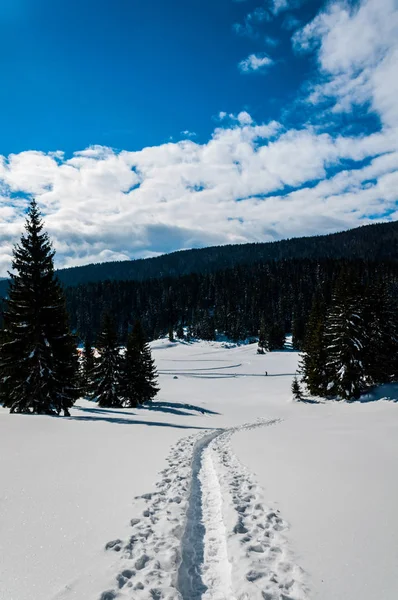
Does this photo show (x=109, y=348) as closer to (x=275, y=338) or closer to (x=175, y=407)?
(x=175, y=407)

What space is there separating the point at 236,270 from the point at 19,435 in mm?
184684

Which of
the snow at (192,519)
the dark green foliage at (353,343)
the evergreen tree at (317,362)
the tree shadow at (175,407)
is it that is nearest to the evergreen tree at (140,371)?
the tree shadow at (175,407)

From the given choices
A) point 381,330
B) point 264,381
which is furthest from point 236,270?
point 381,330

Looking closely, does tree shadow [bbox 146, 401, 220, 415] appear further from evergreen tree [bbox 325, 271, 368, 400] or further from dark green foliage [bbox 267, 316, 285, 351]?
dark green foliage [bbox 267, 316, 285, 351]

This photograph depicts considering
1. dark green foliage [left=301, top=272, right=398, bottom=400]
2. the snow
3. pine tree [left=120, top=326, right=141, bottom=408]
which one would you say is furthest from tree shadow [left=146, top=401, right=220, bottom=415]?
the snow

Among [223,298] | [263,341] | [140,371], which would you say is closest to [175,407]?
[140,371]

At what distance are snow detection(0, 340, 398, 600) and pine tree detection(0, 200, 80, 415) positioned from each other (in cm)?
717

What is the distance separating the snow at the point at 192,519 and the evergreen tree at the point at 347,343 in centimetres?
2314

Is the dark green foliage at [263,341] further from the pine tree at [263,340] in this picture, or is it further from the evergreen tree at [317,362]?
the evergreen tree at [317,362]

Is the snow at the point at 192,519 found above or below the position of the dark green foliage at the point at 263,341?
above

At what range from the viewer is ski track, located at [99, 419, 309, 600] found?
4.09 meters

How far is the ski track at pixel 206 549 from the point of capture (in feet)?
13.4

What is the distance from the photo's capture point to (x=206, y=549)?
521 centimetres

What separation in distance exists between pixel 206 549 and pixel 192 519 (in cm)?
116
